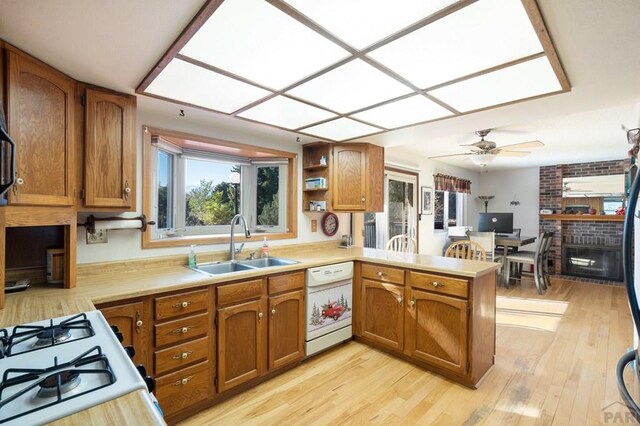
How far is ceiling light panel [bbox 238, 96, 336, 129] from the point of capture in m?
1.99

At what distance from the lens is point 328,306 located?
269 cm

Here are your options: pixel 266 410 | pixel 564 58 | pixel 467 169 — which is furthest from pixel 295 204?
pixel 467 169

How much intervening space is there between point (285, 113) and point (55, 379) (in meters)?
1.88

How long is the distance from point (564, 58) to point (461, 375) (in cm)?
210

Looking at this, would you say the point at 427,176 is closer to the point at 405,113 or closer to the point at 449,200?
the point at 449,200

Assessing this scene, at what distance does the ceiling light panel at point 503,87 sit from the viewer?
151 centimetres

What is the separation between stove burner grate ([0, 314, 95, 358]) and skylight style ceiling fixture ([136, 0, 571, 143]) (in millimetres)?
1194

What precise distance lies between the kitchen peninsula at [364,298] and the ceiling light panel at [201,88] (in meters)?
1.15

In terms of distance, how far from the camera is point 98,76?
164cm

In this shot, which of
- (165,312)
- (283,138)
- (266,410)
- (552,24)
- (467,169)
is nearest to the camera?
(552,24)

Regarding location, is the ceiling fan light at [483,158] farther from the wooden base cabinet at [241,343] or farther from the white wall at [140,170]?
the wooden base cabinet at [241,343]

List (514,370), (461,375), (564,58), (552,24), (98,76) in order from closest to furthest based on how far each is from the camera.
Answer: (552,24), (564,58), (98,76), (461,375), (514,370)

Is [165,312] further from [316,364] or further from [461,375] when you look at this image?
[461,375]

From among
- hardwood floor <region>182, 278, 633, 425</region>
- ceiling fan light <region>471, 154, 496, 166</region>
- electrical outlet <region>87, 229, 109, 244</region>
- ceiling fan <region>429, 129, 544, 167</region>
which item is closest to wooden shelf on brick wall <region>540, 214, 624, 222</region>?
ceiling fan <region>429, 129, 544, 167</region>
